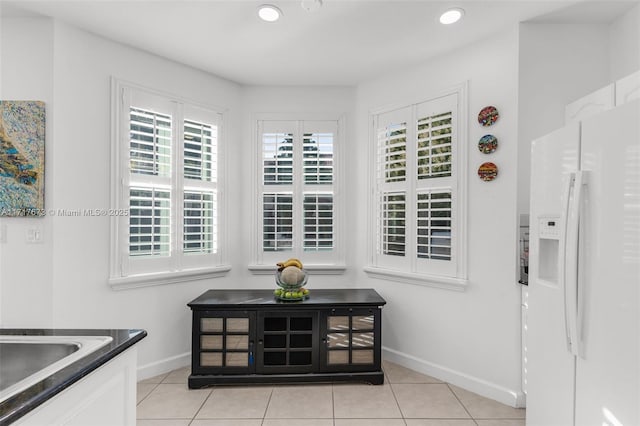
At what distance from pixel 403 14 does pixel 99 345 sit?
250cm

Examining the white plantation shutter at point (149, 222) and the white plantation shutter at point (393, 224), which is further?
the white plantation shutter at point (393, 224)

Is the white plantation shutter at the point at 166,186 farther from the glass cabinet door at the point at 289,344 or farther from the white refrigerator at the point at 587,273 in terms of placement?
the white refrigerator at the point at 587,273

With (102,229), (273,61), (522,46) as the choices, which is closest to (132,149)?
(102,229)

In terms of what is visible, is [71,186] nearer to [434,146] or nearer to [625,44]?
[434,146]

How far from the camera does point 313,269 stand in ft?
11.2

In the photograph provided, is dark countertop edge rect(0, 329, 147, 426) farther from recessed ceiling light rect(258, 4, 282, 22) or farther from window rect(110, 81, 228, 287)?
recessed ceiling light rect(258, 4, 282, 22)

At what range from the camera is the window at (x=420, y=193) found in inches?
107

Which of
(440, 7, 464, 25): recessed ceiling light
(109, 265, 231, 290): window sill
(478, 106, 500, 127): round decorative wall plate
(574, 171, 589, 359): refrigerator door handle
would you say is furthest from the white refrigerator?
(109, 265, 231, 290): window sill

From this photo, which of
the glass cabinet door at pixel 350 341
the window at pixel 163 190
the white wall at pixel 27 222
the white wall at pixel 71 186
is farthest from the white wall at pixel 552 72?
the white wall at pixel 27 222

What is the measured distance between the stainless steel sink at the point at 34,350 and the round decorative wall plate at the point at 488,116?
8.67 ft

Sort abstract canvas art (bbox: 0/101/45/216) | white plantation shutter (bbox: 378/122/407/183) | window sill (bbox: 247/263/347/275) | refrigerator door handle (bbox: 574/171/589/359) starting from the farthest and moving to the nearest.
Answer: window sill (bbox: 247/263/347/275) → white plantation shutter (bbox: 378/122/407/183) → abstract canvas art (bbox: 0/101/45/216) → refrigerator door handle (bbox: 574/171/589/359)

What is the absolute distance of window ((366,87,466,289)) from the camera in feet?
8.91

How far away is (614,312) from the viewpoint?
124 cm

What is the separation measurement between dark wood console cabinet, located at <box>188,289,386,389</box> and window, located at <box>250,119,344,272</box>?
739 millimetres
